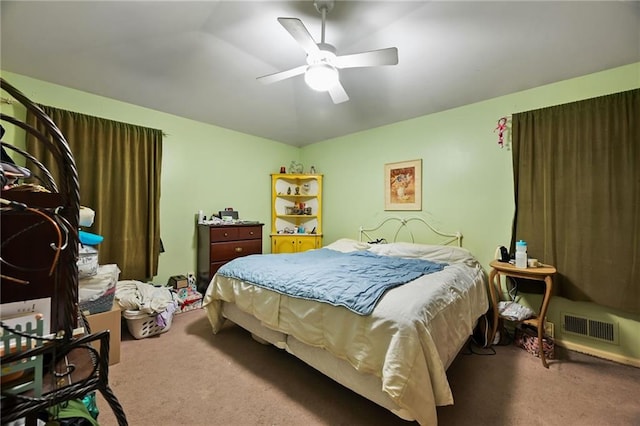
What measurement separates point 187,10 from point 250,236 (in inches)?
104

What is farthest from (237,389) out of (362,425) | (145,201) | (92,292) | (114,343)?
(145,201)

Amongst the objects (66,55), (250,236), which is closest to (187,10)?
(66,55)

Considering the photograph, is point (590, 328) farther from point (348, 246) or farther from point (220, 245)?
point (220, 245)

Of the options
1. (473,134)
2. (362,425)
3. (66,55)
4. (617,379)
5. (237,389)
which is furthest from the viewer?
(473,134)

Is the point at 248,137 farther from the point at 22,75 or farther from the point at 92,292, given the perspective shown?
the point at 92,292

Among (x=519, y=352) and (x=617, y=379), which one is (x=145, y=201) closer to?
(x=519, y=352)

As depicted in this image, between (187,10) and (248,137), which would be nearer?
(187,10)

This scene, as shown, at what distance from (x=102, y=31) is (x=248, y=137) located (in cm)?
229

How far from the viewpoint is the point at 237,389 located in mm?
1867

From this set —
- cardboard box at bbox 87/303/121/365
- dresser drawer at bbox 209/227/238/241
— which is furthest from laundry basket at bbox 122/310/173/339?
dresser drawer at bbox 209/227/238/241

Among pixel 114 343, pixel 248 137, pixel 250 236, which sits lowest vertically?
pixel 114 343

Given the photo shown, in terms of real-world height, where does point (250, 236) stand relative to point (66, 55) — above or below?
below

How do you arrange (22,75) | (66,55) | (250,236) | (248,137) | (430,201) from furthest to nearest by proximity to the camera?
(248,137), (250,236), (430,201), (22,75), (66,55)

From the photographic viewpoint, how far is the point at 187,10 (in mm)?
1973
